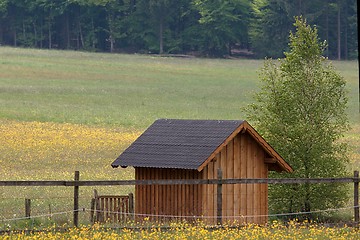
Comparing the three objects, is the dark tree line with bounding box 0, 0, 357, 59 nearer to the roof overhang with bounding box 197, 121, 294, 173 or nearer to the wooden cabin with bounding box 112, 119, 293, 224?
the roof overhang with bounding box 197, 121, 294, 173

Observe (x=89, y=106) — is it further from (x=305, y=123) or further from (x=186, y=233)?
(x=186, y=233)

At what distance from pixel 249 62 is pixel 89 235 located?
9328cm

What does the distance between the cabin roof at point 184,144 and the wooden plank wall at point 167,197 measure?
0.45 meters

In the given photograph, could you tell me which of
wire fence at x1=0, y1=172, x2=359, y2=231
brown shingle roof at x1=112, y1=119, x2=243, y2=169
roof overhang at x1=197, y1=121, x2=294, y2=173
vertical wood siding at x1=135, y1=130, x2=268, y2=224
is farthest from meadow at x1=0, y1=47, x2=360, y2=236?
roof overhang at x1=197, y1=121, x2=294, y2=173

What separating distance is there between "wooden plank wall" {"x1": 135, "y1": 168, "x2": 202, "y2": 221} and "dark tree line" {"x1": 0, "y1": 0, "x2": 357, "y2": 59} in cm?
10417

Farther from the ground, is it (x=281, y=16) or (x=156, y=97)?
(x=281, y=16)

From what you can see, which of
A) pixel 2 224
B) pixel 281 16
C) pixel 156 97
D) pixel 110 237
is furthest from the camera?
pixel 281 16

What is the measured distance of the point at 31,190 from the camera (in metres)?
32.8

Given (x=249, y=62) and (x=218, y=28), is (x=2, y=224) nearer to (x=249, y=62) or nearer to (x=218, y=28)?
(x=249, y=62)

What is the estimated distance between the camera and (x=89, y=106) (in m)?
67.3

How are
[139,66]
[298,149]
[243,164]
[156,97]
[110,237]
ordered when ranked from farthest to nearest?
[139,66]
[156,97]
[298,149]
[243,164]
[110,237]

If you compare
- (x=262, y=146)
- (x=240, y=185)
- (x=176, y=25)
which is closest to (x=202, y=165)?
(x=240, y=185)

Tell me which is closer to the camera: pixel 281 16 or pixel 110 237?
pixel 110 237

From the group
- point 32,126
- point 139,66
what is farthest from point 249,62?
point 32,126
